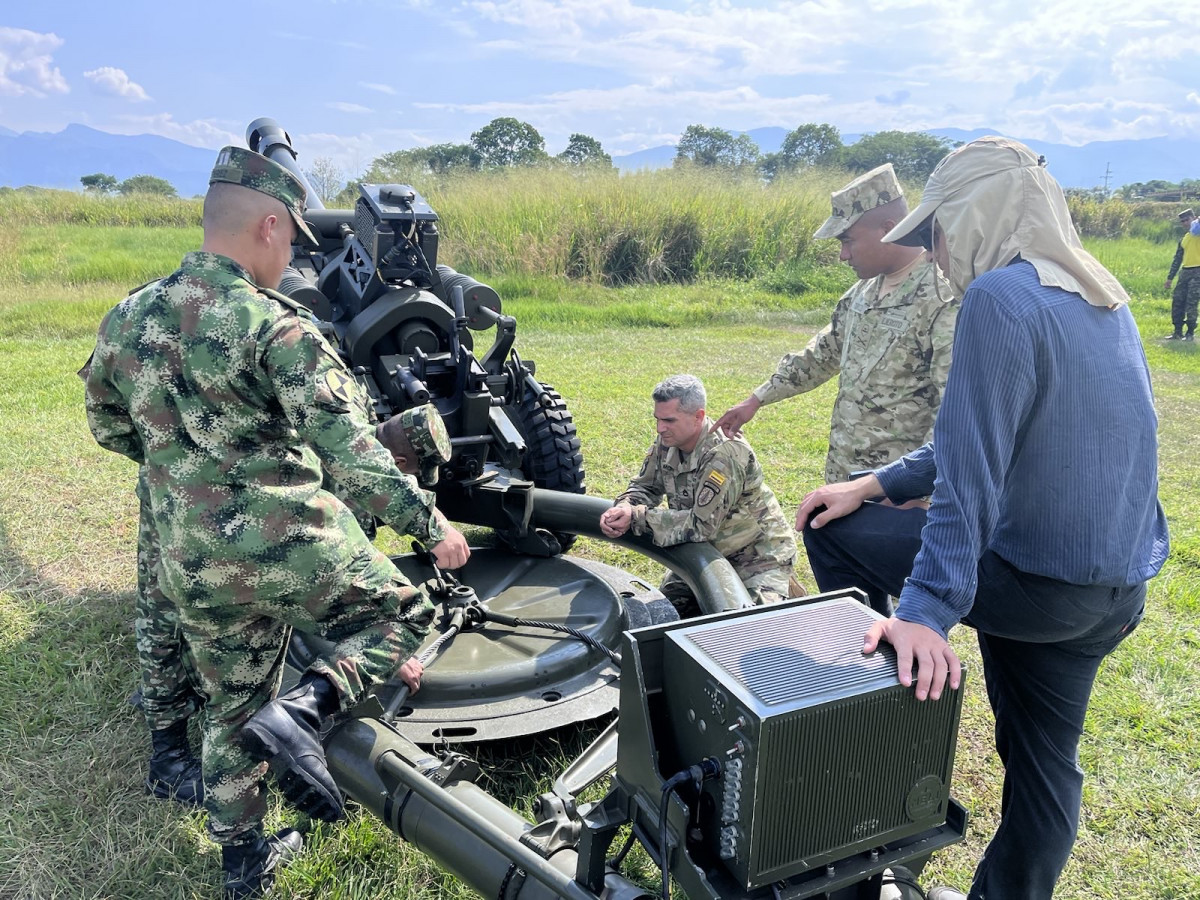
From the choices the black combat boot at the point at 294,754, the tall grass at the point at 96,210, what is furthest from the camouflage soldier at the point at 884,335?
the tall grass at the point at 96,210

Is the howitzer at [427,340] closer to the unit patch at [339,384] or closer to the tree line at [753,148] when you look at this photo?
the unit patch at [339,384]

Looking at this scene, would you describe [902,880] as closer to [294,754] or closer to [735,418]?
[294,754]

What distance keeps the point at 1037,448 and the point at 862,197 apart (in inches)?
79.0

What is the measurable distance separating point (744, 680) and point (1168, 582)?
13.7ft

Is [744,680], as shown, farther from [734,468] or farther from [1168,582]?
[1168,582]

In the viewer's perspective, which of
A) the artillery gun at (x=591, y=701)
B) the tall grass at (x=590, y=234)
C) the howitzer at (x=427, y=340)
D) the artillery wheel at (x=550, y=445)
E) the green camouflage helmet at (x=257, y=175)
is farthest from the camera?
the tall grass at (x=590, y=234)

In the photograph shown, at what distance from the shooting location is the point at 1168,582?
4.84 meters

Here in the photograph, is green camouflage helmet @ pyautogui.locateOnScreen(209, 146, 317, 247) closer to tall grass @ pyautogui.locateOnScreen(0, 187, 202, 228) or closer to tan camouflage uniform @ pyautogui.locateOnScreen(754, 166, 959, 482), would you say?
tan camouflage uniform @ pyautogui.locateOnScreen(754, 166, 959, 482)

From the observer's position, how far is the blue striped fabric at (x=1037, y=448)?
1.84 meters

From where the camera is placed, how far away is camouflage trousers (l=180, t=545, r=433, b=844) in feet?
8.27

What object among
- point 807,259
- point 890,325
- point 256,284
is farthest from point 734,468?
point 807,259

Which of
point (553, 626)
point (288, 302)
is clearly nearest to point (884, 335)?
point (553, 626)

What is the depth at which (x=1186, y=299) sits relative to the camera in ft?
44.0

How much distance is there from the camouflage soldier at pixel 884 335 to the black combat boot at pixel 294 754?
2.16 meters
